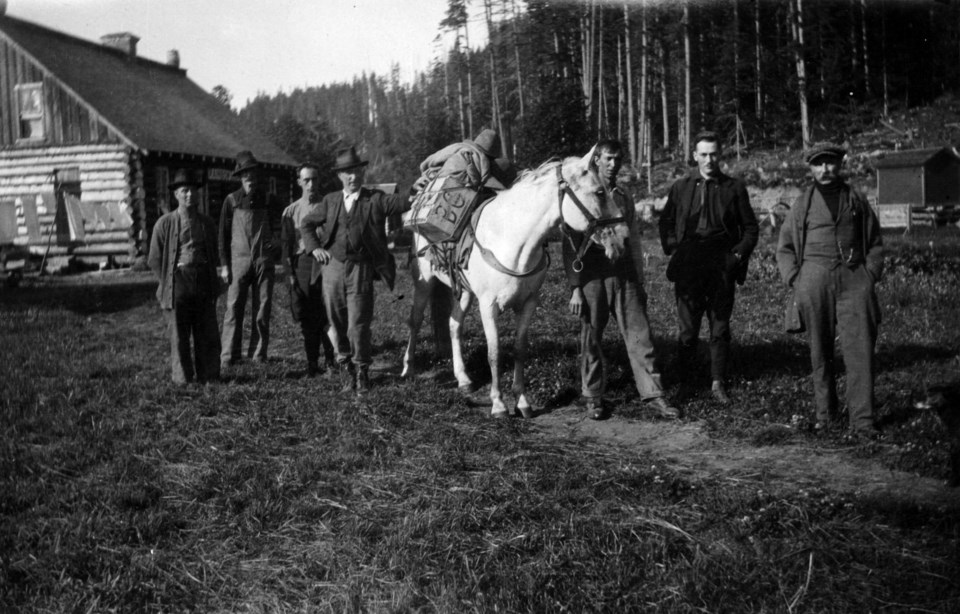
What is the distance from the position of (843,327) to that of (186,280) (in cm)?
627

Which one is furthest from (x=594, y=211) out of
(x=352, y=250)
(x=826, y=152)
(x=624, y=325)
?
(x=352, y=250)

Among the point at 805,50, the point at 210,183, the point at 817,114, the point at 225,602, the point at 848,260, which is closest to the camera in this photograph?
the point at 225,602

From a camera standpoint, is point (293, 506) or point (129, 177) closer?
point (293, 506)

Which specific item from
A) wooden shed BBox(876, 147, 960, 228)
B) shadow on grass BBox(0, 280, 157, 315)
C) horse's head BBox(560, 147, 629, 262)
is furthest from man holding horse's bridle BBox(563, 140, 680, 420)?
wooden shed BBox(876, 147, 960, 228)

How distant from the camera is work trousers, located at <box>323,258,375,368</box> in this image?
303 inches

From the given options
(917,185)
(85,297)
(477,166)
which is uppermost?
(917,185)

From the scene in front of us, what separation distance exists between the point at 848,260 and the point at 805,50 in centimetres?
3415

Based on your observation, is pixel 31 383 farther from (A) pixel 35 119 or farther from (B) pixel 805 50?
(B) pixel 805 50

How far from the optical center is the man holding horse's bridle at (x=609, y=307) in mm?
6684

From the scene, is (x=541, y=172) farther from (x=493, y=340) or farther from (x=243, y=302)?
(x=243, y=302)

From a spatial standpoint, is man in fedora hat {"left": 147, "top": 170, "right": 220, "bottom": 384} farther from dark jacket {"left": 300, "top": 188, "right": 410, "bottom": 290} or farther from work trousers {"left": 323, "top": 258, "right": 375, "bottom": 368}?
work trousers {"left": 323, "top": 258, "right": 375, "bottom": 368}

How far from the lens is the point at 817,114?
126 feet

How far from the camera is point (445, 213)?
749 cm

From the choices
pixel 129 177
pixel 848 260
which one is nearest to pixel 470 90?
pixel 129 177
